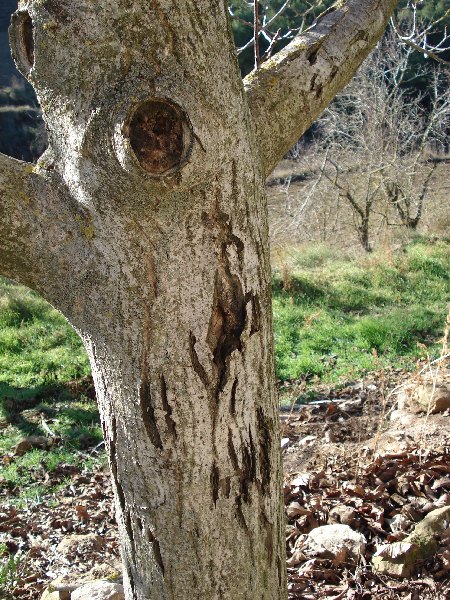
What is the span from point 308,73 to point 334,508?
222cm

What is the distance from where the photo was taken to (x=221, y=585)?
4.66 ft

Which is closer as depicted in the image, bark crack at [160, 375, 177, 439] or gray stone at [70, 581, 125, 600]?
bark crack at [160, 375, 177, 439]

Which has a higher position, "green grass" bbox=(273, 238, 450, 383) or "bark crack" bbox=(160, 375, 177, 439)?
"bark crack" bbox=(160, 375, 177, 439)

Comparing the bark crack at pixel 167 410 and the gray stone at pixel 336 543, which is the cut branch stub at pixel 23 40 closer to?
the bark crack at pixel 167 410

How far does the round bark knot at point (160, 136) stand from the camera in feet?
3.74

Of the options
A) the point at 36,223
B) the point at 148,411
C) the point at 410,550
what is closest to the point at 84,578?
the point at 410,550

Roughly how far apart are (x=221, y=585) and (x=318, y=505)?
185 centimetres

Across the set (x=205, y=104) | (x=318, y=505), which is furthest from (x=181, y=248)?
(x=318, y=505)

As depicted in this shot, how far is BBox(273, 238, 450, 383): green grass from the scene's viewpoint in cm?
680

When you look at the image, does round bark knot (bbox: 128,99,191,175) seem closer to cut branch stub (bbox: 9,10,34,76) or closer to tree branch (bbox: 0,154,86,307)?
tree branch (bbox: 0,154,86,307)

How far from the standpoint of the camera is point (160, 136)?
116cm

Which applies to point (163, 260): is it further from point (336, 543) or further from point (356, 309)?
point (356, 309)

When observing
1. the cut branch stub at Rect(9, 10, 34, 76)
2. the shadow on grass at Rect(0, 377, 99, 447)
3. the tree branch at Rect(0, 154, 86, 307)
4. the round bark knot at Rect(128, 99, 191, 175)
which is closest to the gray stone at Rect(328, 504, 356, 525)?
the tree branch at Rect(0, 154, 86, 307)

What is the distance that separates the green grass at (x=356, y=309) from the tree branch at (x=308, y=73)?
12.2ft
